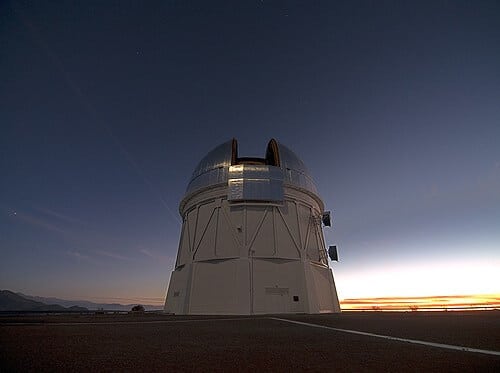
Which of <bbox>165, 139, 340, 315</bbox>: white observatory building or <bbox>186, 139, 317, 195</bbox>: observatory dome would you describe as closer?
<bbox>165, 139, 340, 315</bbox>: white observatory building

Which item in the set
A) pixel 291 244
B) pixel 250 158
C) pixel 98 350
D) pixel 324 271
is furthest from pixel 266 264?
pixel 98 350

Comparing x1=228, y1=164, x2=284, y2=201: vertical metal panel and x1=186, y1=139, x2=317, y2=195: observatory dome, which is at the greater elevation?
x1=186, y1=139, x2=317, y2=195: observatory dome

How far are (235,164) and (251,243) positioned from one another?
6.89 metres

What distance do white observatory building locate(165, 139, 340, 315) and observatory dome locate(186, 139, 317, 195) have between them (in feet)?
0.32

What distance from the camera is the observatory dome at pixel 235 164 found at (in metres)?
21.6

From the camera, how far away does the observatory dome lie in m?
21.6

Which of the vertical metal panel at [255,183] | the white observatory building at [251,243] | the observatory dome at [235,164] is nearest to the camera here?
the white observatory building at [251,243]

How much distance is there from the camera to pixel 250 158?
2428 cm

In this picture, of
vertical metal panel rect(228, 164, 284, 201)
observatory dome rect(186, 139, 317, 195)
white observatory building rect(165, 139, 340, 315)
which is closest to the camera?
white observatory building rect(165, 139, 340, 315)

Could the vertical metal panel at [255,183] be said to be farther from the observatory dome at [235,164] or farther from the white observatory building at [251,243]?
the observatory dome at [235,164]

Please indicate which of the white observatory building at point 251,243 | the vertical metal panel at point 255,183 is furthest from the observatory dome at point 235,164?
the vertical metal panel at point 255,183

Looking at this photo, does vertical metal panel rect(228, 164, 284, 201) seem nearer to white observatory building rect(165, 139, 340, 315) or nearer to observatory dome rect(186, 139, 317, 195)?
white observatory building rect(165, 139, 340, 315)

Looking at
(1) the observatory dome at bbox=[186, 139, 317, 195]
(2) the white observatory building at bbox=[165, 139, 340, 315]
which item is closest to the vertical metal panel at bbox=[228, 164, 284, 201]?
(2) the white observatory building at bbox=[165, 139, 340, 315]

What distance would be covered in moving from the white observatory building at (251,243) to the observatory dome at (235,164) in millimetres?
97
